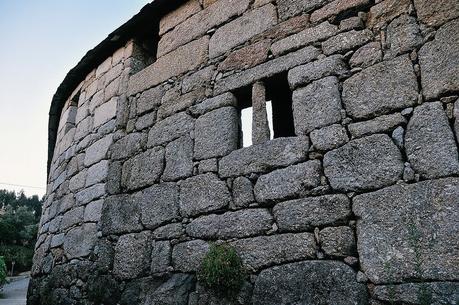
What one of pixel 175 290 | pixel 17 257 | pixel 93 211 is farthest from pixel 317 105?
pixel 17 257

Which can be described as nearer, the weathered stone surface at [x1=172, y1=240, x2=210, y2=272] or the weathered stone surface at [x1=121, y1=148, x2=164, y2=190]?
the weathered stone surface at [x1=172, y1=240, x2=210, y2=272]

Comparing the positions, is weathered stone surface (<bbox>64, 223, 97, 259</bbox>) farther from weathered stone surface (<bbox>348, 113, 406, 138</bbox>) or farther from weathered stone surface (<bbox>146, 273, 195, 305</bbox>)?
weathered stone surface (<bbox>348, 113, 406, 138</bbox>)

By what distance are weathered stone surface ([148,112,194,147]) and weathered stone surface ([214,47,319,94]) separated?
0.38m

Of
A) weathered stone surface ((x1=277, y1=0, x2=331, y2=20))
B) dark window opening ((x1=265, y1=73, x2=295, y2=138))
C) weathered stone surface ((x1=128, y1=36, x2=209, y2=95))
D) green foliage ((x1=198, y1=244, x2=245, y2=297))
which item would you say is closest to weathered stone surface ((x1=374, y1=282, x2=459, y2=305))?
green foliage ((x1=198, y1=244, x2=245, y2=297))

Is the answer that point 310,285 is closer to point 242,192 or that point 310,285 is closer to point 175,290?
point 242,192

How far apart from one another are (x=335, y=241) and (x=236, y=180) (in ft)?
2.69

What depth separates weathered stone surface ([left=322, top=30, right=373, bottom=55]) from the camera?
214cm

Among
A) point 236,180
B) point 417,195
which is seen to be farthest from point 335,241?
point 236,180

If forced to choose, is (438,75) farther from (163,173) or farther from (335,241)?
(163,173)

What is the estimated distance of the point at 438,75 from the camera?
1.79 meters

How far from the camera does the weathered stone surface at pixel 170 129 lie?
9.35 feet

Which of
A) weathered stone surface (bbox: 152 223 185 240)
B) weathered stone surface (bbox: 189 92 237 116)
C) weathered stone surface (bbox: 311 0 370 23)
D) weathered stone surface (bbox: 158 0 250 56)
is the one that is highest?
weathered stone surface (bbox: 158 0 250 56)

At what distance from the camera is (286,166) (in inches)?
85.2

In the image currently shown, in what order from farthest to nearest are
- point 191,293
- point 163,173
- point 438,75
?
point 163,173 < point 191,293 < point 438,75
